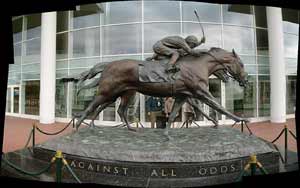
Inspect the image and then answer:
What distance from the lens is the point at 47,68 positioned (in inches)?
572

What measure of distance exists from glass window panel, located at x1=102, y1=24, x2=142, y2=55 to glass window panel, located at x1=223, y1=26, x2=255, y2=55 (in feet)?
15.0

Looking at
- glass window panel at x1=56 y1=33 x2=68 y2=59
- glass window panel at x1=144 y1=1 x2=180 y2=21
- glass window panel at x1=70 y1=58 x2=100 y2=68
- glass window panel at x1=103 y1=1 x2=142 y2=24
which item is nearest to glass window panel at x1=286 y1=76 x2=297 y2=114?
glass window panel at x1=144 y1=1 x2=180 y2=21

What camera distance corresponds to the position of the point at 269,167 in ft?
16.2

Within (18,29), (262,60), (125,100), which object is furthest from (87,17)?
(125,100)

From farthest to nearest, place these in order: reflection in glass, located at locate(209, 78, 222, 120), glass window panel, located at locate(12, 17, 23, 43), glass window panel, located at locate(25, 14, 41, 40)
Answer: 1. glass window panel, located at locate(12, 17, 23, 43)
2. glass window panel, located at locate(25, 14, 41, 40)
3. reflection in glass, located at locate(209, 78, 222, 120)

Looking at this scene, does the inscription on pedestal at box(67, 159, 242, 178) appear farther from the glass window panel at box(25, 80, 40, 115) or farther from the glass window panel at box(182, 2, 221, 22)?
the glass window panel at box(25, 80, 40, 115)

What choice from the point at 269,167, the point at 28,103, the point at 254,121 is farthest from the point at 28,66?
the point at 269,167

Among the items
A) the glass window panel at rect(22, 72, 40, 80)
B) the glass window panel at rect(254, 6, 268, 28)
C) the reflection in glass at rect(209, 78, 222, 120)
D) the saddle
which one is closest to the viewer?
the saddle

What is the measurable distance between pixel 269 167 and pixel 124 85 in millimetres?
3017

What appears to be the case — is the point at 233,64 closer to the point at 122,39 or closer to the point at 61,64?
the point at 122,39

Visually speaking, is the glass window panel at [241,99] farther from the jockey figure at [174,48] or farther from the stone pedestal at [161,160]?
the stone pedestal at [161,160]

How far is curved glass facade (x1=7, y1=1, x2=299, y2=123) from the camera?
14.1 metres

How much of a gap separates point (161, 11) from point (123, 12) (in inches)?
74.5

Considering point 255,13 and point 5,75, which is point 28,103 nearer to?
point 255,13
